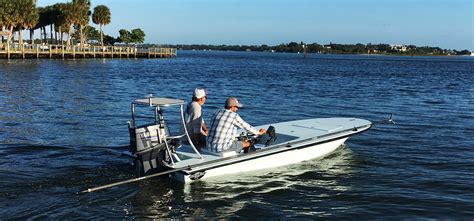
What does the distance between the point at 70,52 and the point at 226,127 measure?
7113 cm

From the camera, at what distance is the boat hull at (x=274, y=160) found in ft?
33.2

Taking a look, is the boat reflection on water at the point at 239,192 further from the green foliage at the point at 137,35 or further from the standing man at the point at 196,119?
the green foliage at the point at 137,35

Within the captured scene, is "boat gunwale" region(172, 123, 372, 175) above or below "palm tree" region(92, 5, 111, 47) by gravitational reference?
below

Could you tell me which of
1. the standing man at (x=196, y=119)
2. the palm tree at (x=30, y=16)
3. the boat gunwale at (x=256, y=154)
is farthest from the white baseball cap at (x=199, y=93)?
the palm tree at (x=30, y=16)

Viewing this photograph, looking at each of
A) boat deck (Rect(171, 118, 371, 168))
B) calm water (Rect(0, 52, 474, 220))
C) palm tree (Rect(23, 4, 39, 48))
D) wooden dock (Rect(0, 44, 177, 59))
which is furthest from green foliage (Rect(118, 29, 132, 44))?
boat deck (Rect(171, 118, 371, 168))

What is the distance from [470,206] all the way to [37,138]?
11.4 meters

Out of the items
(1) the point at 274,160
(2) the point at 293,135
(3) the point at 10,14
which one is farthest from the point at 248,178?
(3) the point at 10,14

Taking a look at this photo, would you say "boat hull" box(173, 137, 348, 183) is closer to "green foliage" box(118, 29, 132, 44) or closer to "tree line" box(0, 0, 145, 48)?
"tree line" box(0, 0, 145, 48)

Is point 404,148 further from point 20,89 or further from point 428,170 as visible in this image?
point 20,89

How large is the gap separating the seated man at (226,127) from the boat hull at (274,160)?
445 millimetres

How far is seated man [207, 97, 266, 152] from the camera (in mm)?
9914

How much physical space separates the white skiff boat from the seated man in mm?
177

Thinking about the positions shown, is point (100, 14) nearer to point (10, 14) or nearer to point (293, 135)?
point (10, 14)

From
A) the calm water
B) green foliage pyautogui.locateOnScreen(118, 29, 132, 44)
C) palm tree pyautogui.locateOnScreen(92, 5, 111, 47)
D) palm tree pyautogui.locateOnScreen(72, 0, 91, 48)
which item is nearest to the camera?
the calm water
